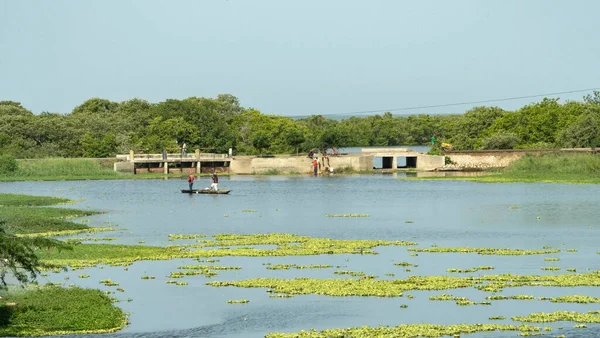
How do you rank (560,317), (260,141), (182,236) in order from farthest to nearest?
1. (260,141)
2. (182,236)
3. (560,317)

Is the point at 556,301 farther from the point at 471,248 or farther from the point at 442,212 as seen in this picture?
the point at 442,212

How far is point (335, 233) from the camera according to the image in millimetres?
54594

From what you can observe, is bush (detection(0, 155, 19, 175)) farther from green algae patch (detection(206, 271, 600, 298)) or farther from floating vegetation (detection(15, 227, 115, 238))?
green algae patch (detection(206, 271, 600, 298))

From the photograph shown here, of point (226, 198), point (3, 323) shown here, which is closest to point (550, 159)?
point (226, 198)

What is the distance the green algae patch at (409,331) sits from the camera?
27.5 metres

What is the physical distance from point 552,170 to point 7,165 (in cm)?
6037

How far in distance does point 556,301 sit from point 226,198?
5500cm

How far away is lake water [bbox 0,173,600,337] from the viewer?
30203mm

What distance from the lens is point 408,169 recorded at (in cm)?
14438

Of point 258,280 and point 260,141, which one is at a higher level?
point 260,141

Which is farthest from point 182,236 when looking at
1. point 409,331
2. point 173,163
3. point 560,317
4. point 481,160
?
point 481,160

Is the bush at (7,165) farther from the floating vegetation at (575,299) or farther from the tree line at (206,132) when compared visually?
the floating vegetation at (575,299)

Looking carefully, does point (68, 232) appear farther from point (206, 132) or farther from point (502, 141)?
point (206, 132)

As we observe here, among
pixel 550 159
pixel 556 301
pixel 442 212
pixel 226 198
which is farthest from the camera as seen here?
pixel 550 159
